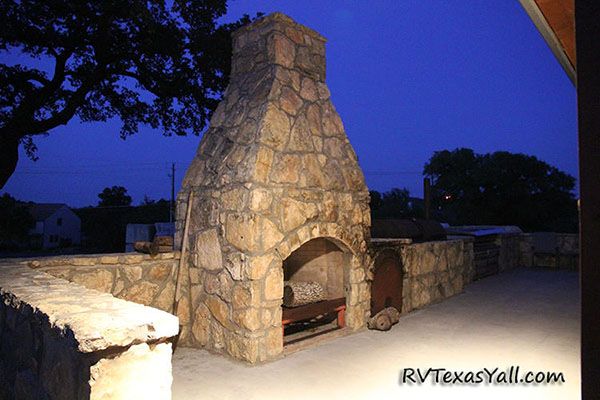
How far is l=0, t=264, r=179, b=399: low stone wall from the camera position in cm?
177

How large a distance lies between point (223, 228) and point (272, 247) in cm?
73

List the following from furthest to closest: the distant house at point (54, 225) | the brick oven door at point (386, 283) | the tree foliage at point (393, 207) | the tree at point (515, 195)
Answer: the distant house at point (54, 225) < the tree foliage at point (393, 207) < the tree at point (515, 195) < the brick oven door at point (386, 283)

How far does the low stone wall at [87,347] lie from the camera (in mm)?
1769

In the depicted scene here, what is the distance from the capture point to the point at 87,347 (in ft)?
5.61

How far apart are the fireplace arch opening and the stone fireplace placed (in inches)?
2.0

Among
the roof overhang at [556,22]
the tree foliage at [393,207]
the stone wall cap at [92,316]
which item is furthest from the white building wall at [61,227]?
the roof overhang at [556,22]

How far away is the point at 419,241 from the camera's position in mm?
8695

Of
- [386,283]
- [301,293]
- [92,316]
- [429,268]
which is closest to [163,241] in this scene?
[301,293]

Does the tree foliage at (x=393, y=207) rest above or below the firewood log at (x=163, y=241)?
above

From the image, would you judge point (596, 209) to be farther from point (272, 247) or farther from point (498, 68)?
point (498, 68)

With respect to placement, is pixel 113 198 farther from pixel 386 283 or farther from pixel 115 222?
pixel 386 283

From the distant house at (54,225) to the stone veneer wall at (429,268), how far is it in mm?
38034

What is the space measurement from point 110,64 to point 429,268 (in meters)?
9.29

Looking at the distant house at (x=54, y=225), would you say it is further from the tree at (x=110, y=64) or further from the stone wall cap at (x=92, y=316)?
the stone wall cap at (x=92, y=316)
